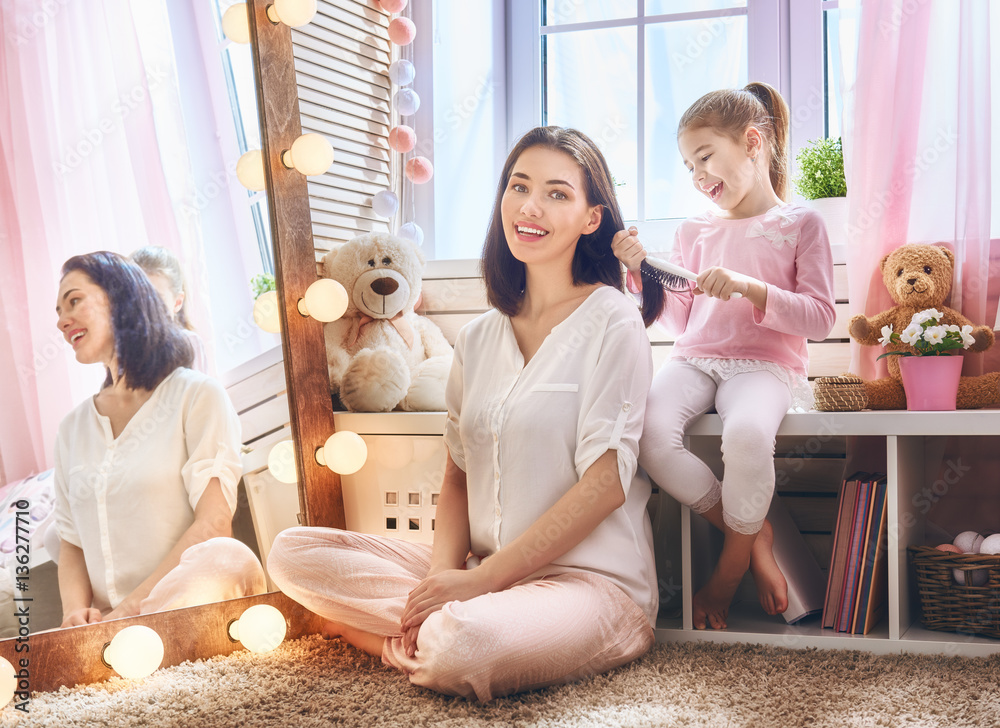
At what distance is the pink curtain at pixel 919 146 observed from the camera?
1.50 metres

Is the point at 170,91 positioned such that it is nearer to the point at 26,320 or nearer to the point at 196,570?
the point at 26,320

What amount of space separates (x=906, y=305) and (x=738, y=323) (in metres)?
0.29

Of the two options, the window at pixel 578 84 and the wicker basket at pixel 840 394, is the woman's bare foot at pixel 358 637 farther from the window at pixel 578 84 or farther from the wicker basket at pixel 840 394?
the window at pixel 578 84

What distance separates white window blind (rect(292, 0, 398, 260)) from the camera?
71.7 inches

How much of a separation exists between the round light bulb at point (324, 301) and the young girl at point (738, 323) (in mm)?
522

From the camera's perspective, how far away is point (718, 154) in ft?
4.98

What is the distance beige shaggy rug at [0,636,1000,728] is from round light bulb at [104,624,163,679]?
0.06 ft

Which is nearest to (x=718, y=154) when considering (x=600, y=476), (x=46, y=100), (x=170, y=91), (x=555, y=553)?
(x=600, y=476)

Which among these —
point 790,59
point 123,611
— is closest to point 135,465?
point 123,611

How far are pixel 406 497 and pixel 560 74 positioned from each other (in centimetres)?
120

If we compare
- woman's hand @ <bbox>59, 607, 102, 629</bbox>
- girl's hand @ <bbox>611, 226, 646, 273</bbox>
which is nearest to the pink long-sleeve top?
girl's hand @ <bbox>611, 226, 646, 273</bbox>

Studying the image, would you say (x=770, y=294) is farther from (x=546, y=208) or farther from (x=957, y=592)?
(x=957, y=592)

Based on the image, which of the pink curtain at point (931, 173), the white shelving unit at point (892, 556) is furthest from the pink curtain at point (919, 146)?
the white shelving unit at point (892, 556)

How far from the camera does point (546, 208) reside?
4.45 feet
